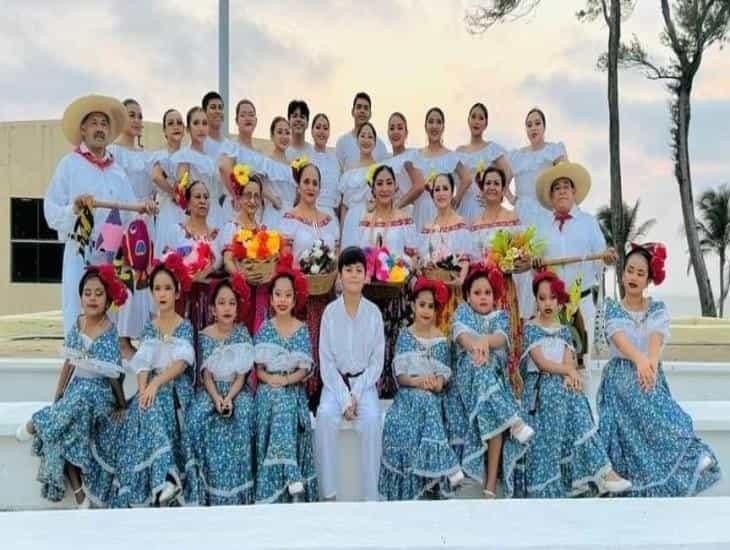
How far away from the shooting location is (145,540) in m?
2.99

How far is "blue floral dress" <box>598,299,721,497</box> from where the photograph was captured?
4.85m

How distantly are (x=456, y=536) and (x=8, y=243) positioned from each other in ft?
69.0

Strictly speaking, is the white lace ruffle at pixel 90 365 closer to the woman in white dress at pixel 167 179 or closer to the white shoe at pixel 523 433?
the woman in white dress at pixel 167 179

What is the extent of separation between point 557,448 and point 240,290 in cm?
196

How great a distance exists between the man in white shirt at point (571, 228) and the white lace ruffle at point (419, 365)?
4.62 ft

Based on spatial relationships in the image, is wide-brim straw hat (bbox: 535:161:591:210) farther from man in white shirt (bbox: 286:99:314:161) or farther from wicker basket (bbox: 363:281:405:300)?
man in white shirt (bbox: 286:99:314:161)

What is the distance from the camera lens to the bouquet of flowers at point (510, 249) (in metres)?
5.47

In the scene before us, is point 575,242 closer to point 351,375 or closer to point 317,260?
point 317,260

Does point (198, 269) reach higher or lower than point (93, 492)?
higher

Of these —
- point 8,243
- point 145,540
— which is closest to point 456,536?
point 145,540

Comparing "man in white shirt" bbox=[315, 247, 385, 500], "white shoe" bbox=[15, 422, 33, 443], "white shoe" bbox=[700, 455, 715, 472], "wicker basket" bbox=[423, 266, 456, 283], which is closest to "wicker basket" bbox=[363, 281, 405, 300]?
"wicker basket" bbox=[423, 266, 456, 283]

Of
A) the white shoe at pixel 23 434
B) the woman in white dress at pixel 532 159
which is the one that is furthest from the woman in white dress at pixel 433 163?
the white shoe at pixel 23 434

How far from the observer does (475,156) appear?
702 centimetres

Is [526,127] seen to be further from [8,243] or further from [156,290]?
[8,243]
